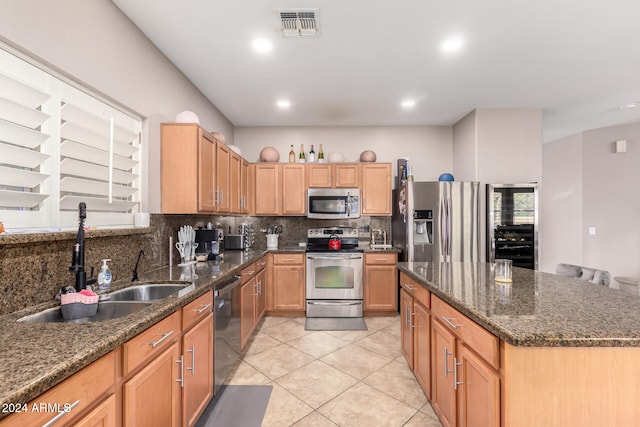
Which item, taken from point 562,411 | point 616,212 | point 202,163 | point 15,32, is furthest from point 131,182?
point 616,212

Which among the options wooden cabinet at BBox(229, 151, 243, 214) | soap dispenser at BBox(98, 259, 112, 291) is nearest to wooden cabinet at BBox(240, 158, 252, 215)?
wooden cabinet at BBox(229, 151, 243, 214)

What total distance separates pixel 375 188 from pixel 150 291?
3.12m

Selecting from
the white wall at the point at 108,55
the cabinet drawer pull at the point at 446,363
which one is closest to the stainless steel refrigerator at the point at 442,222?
the cabinet drawer pull at the point at 446,363

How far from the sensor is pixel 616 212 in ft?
14.8

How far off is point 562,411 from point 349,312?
9.48 ft

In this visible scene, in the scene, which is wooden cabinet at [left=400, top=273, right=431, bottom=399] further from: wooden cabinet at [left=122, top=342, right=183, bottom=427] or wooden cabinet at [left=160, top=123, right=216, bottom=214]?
wooden cabinet at [left=160, top=123, right=216, bottom=214]

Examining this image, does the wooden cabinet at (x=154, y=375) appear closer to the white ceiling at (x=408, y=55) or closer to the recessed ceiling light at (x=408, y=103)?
the white ceiling at (x=408, y=55)

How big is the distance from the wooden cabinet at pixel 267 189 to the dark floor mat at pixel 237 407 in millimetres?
2449

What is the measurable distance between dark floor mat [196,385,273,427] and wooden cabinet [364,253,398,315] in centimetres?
195

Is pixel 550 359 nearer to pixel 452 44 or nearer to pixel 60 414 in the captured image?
pixel 60 414

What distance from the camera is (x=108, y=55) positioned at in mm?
1959

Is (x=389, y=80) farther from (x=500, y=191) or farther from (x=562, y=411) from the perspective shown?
(x=562, y=411)

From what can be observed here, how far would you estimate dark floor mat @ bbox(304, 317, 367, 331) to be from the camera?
349 cm

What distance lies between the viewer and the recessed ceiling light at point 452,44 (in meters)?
2.37
